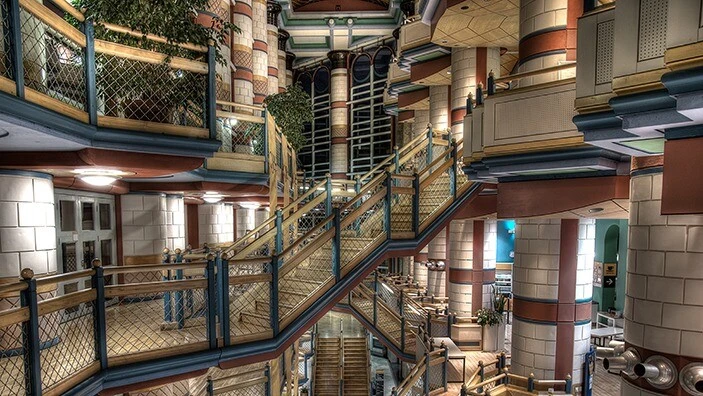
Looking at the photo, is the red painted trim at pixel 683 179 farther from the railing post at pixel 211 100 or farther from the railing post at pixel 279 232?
the railing post at pixel 279 232

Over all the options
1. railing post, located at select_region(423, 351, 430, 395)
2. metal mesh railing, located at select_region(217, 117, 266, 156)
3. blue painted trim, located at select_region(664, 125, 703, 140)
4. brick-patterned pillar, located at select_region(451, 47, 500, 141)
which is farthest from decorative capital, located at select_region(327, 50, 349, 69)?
blue painted trim, located at select_region(664, 125, 703, 140)

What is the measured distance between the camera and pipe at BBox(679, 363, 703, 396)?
3.51m

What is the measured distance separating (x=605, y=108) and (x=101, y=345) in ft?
18.9

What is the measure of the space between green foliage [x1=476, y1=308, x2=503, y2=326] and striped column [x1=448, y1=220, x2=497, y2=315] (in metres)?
0.62

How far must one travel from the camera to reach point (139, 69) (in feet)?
16.3

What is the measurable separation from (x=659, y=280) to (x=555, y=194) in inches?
72.6

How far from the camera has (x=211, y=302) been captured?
5020 millimetres

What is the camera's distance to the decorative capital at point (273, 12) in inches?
762

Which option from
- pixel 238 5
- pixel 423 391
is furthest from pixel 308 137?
pixel 423 391

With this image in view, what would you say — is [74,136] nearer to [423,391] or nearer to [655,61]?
[655,61]

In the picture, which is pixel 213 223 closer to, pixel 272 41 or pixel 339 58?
pixel 272 41

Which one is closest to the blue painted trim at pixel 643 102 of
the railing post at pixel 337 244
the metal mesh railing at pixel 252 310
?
the railing post at pixel 337 244

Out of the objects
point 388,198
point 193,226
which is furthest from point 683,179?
point 193,226

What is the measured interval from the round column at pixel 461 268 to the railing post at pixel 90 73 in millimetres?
10407
